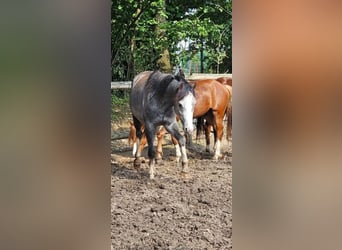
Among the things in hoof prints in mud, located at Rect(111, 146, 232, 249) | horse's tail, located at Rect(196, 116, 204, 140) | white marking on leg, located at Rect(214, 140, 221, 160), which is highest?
horse's tail, located at Rect(196, 116, 204, 140)

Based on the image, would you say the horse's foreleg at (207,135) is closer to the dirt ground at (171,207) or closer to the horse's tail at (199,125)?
the horse's tail at (199,125)

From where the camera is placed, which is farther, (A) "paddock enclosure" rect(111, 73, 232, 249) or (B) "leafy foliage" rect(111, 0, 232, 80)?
(B) "leafy foliage" rect(111, 0, 232, 80)

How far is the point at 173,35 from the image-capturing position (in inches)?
250

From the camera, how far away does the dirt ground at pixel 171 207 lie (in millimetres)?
2494

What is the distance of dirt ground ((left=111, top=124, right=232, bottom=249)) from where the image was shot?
249 cm

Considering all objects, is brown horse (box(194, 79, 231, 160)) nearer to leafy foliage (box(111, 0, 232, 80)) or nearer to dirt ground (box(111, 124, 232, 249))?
dirt ground (box(111, 124, 232, 249))

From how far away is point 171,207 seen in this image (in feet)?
10.2

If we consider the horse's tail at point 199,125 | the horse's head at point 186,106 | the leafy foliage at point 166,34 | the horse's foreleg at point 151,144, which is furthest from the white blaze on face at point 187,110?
the leafy foliage at point 166,34

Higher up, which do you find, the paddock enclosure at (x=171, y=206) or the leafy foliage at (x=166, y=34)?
the leafy foliage at (x=166, y=34)

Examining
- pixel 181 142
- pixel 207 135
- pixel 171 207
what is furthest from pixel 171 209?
pixel 207 135

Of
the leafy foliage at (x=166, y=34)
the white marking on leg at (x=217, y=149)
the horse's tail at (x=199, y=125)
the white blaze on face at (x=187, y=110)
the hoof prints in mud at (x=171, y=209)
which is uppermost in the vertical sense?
the leafy foliage at (x=166, y=34)

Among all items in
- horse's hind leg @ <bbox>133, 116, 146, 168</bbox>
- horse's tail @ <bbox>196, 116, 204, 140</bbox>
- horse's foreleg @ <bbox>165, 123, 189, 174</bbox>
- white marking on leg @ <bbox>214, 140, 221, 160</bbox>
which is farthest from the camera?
horse's tail @ <bbox>196, 116, 204, 140</bbox>

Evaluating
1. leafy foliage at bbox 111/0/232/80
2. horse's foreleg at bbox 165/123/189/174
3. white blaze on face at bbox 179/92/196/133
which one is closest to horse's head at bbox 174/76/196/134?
white blaze on face at bbox 179/92/196/133
